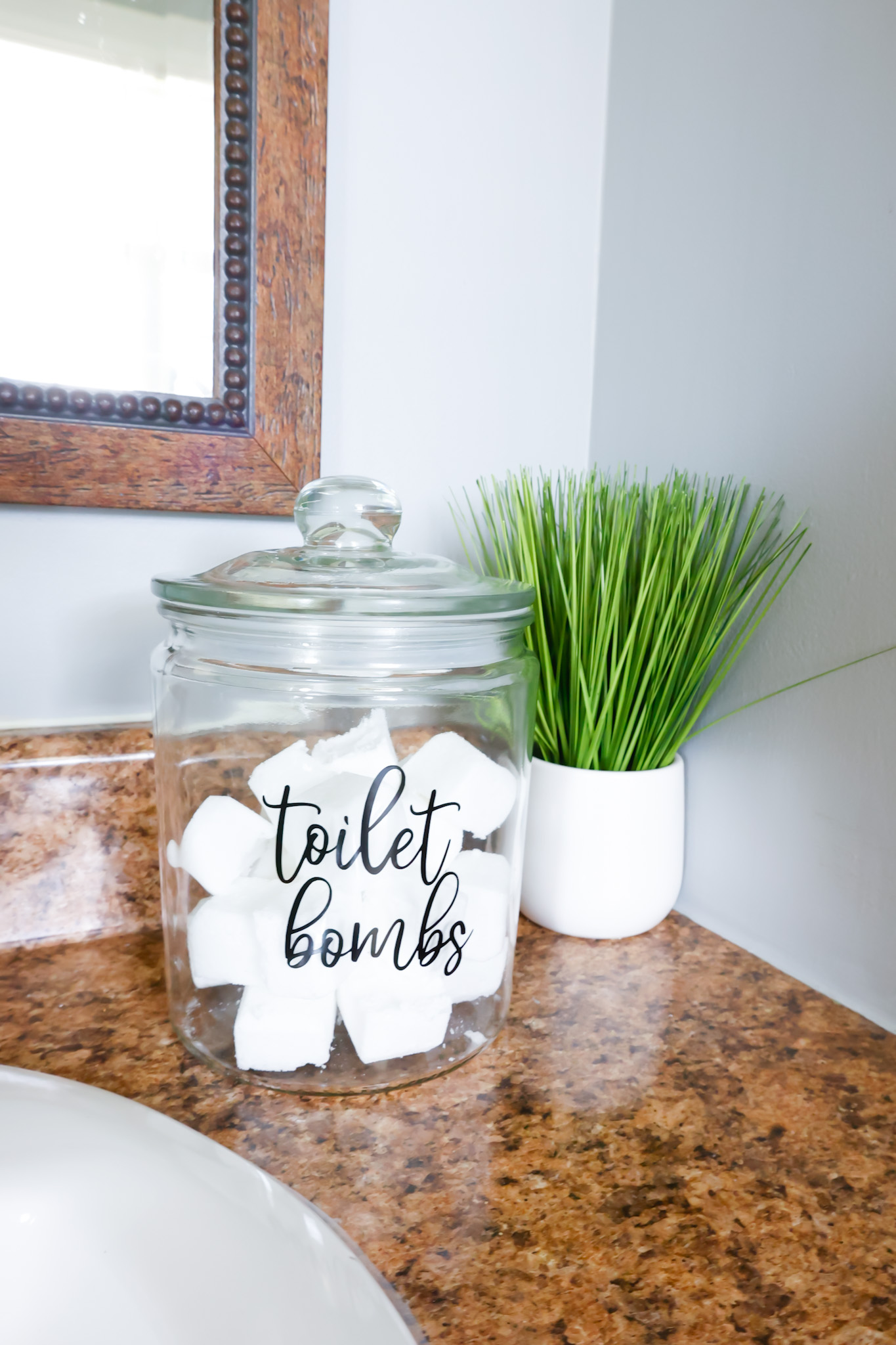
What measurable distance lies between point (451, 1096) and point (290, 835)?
16cm

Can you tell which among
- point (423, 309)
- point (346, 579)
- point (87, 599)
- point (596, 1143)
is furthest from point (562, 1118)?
point (423, 309)

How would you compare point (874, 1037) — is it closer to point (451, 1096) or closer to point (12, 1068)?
point (451, 1096)

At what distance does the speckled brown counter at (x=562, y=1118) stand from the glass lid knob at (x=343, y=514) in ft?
0.69

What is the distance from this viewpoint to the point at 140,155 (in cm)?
58

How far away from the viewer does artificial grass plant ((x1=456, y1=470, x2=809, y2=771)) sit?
59 centimetres

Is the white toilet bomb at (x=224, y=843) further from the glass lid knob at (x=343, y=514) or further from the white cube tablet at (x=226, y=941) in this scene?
the glass lid knob at (x=343, y=514)

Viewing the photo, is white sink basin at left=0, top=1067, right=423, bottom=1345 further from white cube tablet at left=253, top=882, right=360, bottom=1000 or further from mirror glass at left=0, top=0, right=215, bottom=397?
mirror glass at left=0, top=0, right=215, bottom=397

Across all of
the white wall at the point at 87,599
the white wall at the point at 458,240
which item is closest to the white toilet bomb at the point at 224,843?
the white wall at the point at 87,599

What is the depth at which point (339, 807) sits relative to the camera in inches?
17.2

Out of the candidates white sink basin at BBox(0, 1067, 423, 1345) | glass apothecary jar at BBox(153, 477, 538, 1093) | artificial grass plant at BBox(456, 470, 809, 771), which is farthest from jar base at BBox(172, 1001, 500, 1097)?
artificial grass plant at BBox(456, 470, 809, 771)

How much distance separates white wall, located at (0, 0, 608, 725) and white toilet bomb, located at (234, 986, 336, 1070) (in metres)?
0.28

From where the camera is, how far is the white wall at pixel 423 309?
621mm

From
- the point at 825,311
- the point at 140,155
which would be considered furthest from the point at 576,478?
the point at 140,155

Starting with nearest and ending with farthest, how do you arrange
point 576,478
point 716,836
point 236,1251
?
1. point 236,1251
2. point 716,836
3. point 576,478
